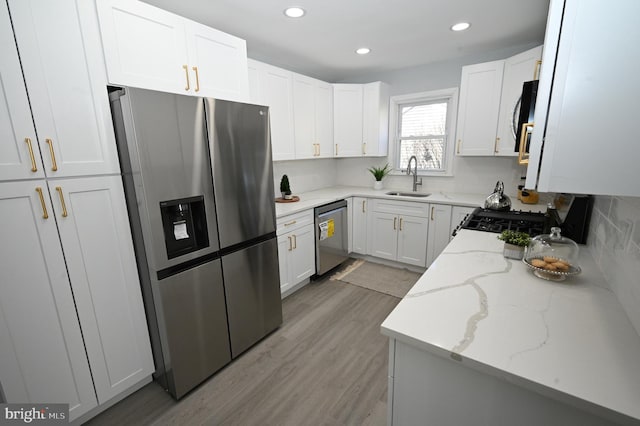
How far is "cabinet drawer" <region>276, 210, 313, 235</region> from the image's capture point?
254 centimetres

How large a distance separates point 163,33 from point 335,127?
232 centimetres

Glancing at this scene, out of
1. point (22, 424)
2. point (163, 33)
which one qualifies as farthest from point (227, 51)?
point (22, 424)

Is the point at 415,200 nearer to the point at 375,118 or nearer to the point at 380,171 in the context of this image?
the point at 380,171

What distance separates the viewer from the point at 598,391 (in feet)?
2.10

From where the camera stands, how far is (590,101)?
0.62 m

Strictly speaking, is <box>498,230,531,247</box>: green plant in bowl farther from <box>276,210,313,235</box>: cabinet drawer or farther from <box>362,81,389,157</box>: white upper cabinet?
<box>362,81,389,157</box>: white upper cabinet

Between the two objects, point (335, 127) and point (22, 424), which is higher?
point (335, 127)

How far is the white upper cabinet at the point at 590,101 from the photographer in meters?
0.58

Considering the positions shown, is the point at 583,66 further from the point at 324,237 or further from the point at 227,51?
the point at 324,237

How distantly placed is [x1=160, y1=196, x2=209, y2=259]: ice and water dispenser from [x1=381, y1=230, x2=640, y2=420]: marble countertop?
1242 millimetres

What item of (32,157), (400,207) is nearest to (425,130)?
(400,207)

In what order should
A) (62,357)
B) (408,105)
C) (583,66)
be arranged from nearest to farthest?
(583,66), (62,357), (408,105)

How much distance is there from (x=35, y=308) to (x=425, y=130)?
384 centimetres

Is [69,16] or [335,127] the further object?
[335,127]
